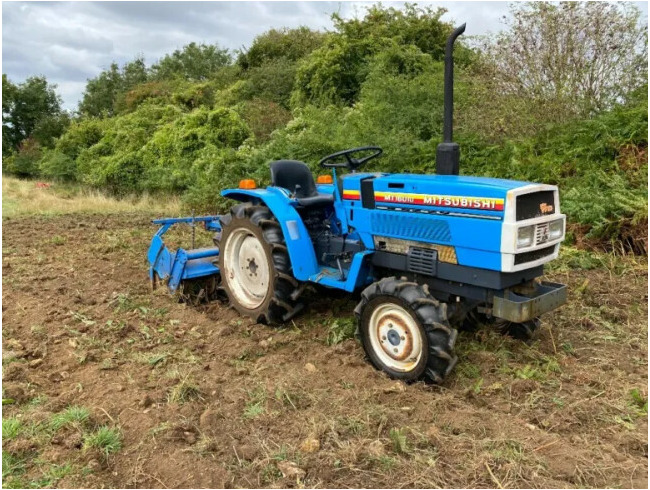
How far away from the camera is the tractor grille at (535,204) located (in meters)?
3.39

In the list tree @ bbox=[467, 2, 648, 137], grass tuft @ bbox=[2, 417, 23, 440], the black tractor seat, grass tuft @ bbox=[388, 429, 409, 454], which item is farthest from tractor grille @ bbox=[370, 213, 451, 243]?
tree @ bbox=[467, 2, 648, 137]

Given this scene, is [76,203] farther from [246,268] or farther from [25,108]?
[25,108]

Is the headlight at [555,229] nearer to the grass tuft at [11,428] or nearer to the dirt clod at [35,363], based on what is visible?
the grass tuft at [11,428]

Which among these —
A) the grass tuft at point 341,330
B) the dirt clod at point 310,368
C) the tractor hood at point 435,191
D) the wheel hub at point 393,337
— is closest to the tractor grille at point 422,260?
the tractor hood at point 435,191

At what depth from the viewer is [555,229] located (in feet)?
12.1

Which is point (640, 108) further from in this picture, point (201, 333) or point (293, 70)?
point (293, 70)

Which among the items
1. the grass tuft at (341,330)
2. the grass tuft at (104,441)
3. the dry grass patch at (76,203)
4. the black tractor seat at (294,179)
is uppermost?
the black tractor seat at (294,179)

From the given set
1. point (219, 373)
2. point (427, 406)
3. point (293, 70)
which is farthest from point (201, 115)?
point (427, 406)

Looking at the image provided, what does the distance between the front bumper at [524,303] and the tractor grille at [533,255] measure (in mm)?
245

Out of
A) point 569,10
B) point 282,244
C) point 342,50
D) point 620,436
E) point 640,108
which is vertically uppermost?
point 342,50

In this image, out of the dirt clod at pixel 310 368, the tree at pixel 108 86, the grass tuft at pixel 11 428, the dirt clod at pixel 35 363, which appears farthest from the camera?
the tree at pixel 108 86

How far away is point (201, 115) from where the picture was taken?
14445 millimetres

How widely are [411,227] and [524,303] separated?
887 mm

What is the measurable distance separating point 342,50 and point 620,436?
45.4ft
